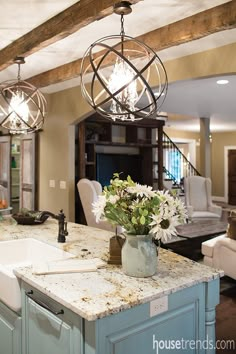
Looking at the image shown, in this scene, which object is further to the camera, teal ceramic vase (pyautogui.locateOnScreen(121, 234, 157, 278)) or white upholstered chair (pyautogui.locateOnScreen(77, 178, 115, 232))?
white upholstered chair (pyautogui.locateOnScreen(77, 178, 115, 232))

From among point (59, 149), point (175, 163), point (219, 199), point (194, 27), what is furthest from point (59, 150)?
point (219, 199)

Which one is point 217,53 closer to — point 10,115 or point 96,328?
point 10,115

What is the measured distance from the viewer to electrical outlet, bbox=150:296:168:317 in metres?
1.47

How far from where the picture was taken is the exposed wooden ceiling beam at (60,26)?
2.27 metres

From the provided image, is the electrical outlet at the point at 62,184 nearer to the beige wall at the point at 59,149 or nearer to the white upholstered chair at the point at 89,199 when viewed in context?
the beige wall at the point at 59,149

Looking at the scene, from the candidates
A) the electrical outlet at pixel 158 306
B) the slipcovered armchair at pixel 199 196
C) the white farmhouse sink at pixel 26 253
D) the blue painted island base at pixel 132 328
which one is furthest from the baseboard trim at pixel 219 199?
the electrical outlet at pixel 158 306

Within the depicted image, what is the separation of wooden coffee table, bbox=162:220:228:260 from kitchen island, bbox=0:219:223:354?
2.62m

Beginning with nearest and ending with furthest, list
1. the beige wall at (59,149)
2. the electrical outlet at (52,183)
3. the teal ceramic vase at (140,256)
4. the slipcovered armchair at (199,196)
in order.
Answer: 1. the teal ceramic vase at (140,256)
2. the beige wall at (59,149)
3. the electrical outlet at (52,183)
4. the slipcovered armchair at (199,196)

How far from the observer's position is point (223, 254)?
3.90 meters

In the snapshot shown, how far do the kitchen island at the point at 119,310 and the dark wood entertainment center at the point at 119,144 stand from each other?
404 cm

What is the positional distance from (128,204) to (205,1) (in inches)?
68.3

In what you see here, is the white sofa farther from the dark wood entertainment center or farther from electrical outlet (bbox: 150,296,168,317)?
electrical outlet (bbox: 150,296,168,317)

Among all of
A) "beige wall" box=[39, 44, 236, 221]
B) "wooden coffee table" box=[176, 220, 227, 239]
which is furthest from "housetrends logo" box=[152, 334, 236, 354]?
"beige wall" box=[39, 44, 236, 221]

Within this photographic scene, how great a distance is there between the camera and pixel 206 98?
590cm
